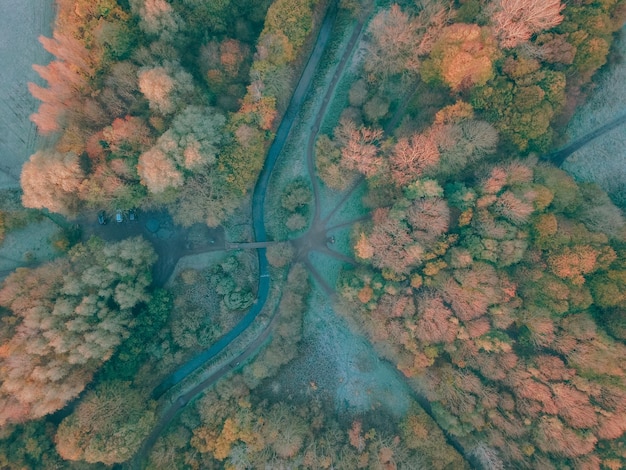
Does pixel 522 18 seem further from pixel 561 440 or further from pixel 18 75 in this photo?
pixel 18 75

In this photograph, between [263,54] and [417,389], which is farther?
[417,389]

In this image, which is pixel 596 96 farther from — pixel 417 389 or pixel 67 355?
pixel 67 355

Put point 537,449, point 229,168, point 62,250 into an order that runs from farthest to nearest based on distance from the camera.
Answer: point 62,250 → point 229,168 → point 537,449

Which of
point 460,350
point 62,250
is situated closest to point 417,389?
point 460,350

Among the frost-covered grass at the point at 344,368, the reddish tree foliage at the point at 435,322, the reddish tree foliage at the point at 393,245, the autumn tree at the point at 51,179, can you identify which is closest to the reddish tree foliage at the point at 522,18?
the reddish tree foliage at the point at 393,245

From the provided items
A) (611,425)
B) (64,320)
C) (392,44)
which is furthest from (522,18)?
(64,320)

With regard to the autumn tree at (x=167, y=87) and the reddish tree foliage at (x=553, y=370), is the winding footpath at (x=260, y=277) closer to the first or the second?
the autumn tree at (x=167, y=87)
